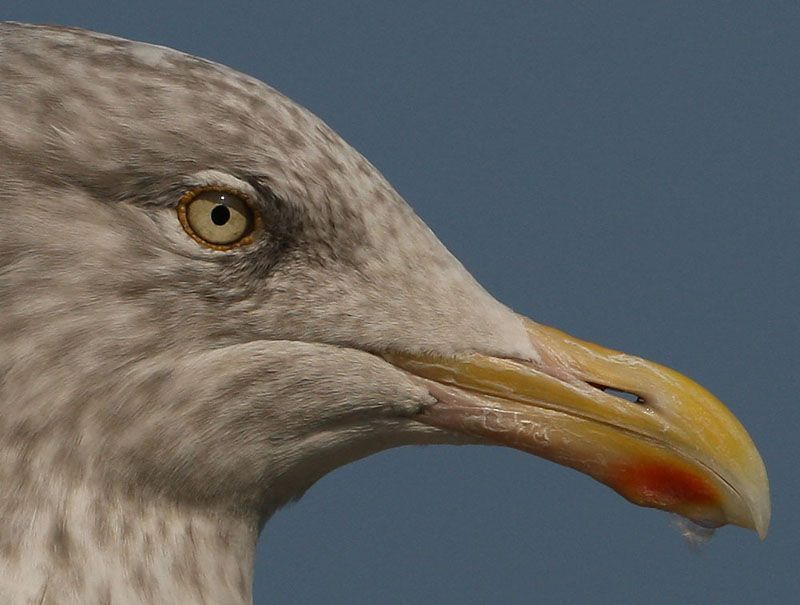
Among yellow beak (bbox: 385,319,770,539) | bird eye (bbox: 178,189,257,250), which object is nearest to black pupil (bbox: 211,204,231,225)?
bird eye (bbox: 178,189,257,250)

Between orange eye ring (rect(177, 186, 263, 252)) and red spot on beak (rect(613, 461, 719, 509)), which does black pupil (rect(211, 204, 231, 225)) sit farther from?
red spot on beak (rect(613, 461, 719, 509))

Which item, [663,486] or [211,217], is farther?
[663,486]

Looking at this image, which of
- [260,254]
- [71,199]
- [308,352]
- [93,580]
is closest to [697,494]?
[308,352]

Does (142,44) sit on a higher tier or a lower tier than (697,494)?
higher

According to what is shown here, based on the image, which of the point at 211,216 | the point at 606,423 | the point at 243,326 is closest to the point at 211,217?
the point at 211,216

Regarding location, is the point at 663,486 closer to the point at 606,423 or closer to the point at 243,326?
the point at 606,423

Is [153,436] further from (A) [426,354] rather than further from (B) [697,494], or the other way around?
(B) [697,494]

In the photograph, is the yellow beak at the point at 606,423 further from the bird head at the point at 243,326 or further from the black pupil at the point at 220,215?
the black pupil at the point at 220,215
